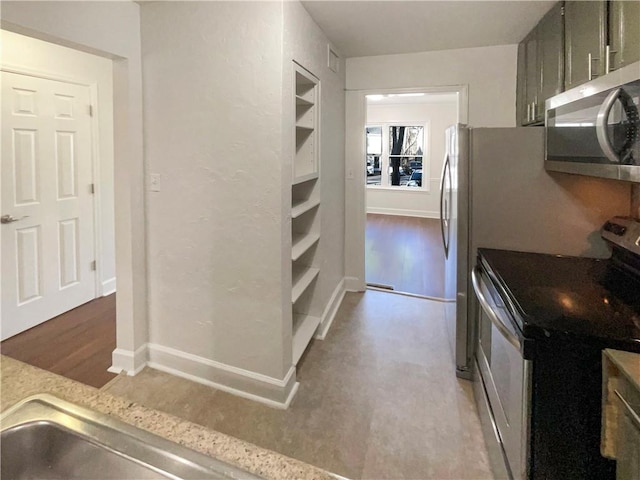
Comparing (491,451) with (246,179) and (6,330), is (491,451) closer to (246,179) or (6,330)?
(246,179)

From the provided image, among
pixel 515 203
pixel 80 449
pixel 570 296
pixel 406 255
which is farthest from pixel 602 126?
pixel 406 255

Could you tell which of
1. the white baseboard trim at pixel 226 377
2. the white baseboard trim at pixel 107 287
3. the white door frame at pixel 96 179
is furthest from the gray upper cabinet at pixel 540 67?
the white baseboard trim at pixel 107 287

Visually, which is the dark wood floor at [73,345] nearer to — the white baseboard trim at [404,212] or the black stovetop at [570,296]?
the black stovetop at [570,296]

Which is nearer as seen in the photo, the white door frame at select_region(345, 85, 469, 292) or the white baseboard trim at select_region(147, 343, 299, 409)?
the white baseboard trim at select_region(147, 343, 299, 409)

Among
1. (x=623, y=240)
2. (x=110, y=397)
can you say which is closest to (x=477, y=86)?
(x=623, y=240)

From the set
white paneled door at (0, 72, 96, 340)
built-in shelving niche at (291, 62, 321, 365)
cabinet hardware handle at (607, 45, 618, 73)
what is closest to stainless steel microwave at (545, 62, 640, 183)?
cabinet hardware handle at (607, 45, 618, 73)

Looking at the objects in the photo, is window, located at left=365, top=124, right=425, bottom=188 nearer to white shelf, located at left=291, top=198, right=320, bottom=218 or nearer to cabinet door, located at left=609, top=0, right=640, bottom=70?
white shelf, located at left=291, top=198, right=320, bottom=218

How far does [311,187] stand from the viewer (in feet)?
10.0

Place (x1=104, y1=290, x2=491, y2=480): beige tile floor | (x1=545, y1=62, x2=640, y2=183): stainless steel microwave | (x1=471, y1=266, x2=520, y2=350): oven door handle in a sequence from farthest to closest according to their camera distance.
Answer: (x1=104, y1=290, x2=491, y2=480): beige tile floor, (x1=471, y1=266, x2=520, y2=350): oven door handle, (x1=545, y1=62, x2=640, y2=183): stainless steel microwave

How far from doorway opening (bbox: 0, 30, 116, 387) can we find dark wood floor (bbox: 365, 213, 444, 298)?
283cm

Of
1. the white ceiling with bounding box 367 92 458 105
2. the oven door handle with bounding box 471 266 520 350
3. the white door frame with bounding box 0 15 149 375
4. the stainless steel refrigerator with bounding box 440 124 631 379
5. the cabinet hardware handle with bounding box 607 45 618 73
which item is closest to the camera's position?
the oven door handle with bounding box 471 266 520 350

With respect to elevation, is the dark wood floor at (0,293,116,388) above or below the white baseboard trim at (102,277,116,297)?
below

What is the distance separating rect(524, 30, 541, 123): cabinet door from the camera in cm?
275

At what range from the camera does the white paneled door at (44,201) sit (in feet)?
9.68
